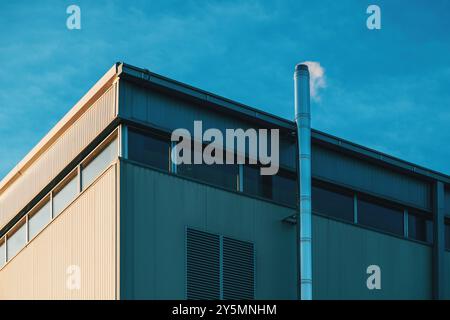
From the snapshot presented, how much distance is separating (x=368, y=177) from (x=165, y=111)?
9.07 meters

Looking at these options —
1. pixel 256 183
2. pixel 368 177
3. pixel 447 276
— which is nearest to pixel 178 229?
pixel 256 183

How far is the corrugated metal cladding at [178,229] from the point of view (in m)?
29.1

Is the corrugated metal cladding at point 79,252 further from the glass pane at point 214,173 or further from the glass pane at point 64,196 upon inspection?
the glass pane at point 214,173

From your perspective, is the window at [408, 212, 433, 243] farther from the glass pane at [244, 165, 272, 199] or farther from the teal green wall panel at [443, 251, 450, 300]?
the glass pane at [244, 165, 272, 199]

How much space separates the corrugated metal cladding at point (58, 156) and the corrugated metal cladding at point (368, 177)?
25.4 feet

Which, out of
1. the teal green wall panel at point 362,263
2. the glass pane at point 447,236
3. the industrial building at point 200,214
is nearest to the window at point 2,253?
the industrial building at point 200,214

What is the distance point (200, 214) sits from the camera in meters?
31.0

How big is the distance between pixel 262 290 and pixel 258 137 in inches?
209

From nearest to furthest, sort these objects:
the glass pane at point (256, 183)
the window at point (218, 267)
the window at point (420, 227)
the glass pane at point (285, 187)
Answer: the window at point (218, 267) → the glass pane at point (256, 183) → the glass pane at point (285, 187) → the window at point (420, 227)

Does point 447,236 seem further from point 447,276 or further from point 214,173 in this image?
point 214,173

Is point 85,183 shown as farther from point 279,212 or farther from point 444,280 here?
point 444,280

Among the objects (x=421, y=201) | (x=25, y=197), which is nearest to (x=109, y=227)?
(x=25, y=197)

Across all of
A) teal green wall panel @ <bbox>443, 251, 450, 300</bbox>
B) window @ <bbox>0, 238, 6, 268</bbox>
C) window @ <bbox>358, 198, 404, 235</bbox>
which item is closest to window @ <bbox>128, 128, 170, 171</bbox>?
window @ <bbox>358, 198, 404, 235</bbox>

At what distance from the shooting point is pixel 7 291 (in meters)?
37.6
